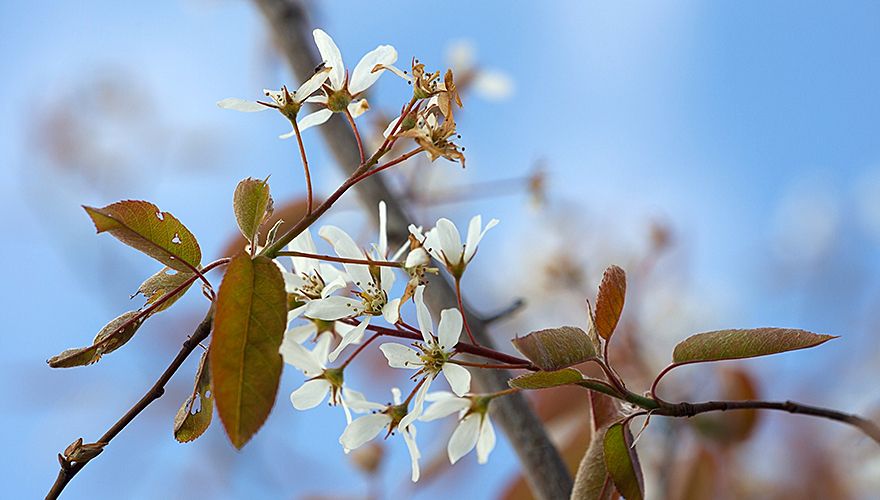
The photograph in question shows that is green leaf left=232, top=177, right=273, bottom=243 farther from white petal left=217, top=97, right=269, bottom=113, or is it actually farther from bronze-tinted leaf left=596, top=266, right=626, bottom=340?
bronze-tinted leaf left=596, top=266, right=626, bottom=340

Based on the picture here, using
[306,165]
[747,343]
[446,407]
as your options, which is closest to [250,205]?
[306,165]

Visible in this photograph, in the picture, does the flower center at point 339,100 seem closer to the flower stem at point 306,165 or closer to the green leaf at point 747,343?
the flower stem at point 306,165

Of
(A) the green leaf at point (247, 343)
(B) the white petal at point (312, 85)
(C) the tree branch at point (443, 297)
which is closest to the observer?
(A) the green leaf at point (247, 343)

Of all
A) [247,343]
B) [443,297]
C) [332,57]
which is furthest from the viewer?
[443,297]

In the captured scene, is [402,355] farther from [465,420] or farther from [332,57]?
[332,57]

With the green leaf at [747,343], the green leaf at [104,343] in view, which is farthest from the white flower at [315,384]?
the green leaf at [747,343]

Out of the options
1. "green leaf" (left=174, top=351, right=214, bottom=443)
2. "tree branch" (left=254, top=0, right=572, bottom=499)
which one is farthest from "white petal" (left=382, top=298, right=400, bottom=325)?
"tree branch" (left=254, top=0, right=572, bottom=499)

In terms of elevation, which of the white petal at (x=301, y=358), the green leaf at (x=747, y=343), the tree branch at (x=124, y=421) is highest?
the green leaf at (x=747, y=343)
